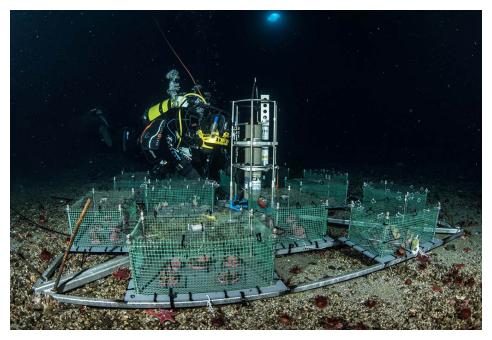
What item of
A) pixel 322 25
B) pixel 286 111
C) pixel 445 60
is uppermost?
pixel 322 25

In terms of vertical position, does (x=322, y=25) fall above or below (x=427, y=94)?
above

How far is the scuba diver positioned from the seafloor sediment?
4215 mm

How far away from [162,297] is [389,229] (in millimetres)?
4809

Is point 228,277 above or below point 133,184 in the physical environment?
below

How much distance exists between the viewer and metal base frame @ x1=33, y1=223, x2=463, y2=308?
15.3 ft

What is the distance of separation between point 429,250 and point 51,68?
402 feet

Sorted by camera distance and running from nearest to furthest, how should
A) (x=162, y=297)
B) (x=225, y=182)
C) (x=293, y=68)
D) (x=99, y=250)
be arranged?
(x=162, y=297) < (x=99, y=250) < (x=225, y=182) < (x=293, y=68)

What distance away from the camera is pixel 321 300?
4.98 meters

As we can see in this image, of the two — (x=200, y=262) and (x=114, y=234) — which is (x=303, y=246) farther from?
(x=114, y=234)

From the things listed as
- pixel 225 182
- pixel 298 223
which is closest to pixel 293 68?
pixel 225 182

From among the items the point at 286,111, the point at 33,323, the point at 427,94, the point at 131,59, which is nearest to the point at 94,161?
the point at 33,323

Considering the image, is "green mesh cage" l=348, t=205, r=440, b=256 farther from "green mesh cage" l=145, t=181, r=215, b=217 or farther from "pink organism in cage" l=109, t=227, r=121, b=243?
"pink organism in cage" l=109, t=227, r=121, b=243

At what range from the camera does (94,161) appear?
86.3 feet

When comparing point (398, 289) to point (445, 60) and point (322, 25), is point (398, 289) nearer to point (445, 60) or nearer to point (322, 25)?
point (322, 25)
